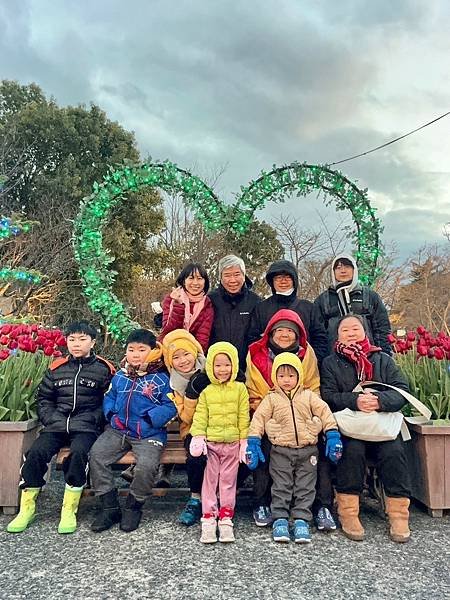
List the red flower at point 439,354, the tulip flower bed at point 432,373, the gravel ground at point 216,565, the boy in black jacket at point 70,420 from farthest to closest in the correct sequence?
the red flower at point 439,354 → the tulip flower bed at point 432,373 → the boy in black jacket at point 70,420 → the gravel ground at point 216,565

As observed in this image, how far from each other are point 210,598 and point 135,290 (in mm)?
11913

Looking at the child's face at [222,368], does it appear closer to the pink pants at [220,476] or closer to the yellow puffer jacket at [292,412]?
the yellow puffer jacket at [292,412]

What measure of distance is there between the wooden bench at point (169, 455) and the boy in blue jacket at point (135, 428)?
52 mm

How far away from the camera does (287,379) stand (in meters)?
3.58

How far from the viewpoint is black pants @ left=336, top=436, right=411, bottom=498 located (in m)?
3.39

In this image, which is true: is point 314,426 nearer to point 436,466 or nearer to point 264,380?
point 264,380

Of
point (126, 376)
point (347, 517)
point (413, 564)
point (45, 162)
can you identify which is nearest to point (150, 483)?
point (126, 376)

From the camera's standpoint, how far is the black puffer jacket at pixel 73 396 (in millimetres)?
3742

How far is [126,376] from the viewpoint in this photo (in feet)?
12.5

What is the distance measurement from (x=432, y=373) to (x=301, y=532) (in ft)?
5.17

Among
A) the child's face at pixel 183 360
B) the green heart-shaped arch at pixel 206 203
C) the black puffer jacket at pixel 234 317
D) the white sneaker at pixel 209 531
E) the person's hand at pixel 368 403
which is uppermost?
the green heart-shaped arch at pixel 206 203

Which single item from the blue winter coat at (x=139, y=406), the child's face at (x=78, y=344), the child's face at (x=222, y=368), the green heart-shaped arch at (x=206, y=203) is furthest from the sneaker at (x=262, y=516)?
the green heart-shaped arch at (x=206, y=203)

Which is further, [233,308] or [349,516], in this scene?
[233,308]

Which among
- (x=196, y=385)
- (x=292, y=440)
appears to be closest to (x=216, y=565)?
(x=292, y=440)
